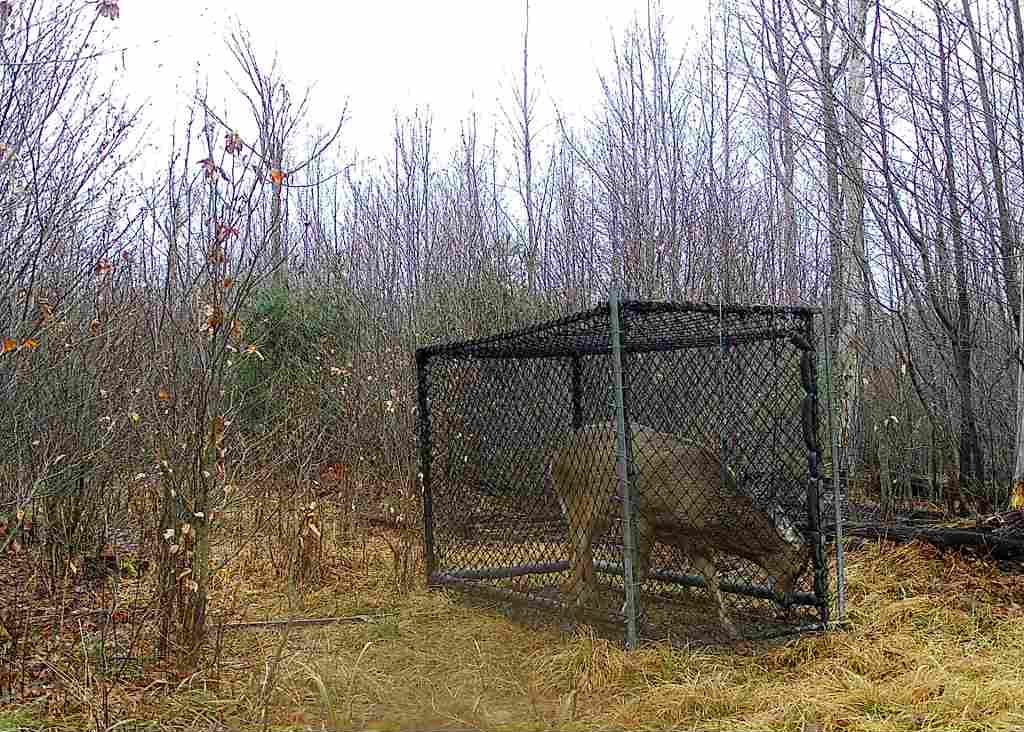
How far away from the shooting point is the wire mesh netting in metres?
5.64

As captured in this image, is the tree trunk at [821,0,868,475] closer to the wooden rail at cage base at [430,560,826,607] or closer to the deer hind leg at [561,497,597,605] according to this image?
the wooden rail at cage base at [430,560,826,607]

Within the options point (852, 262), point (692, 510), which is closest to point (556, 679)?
point (692, 510)

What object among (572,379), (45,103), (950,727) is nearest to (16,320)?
(45,103)

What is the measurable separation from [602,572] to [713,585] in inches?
55.5

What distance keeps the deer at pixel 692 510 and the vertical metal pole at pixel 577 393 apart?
1006 millimetres

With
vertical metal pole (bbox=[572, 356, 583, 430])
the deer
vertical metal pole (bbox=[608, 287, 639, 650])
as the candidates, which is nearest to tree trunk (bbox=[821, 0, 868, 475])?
vertical metal pole (bbox=[572, 356, 583, 430])

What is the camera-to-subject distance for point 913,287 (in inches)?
350

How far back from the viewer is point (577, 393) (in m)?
7.27

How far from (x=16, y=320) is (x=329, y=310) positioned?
716cm

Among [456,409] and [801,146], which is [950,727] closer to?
[456,409]

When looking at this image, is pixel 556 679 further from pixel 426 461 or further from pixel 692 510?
pixel 426 461

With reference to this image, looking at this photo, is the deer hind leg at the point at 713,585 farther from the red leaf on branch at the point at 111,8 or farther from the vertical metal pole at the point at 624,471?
the red leaf on branch at the point at 111,8

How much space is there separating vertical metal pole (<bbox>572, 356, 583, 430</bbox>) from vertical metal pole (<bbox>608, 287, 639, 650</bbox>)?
1933 mm

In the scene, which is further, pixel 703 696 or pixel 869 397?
pixel 869 397
